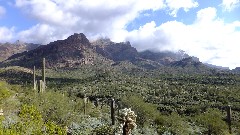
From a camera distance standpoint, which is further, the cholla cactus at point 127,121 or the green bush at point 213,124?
the green bush at point 213,124

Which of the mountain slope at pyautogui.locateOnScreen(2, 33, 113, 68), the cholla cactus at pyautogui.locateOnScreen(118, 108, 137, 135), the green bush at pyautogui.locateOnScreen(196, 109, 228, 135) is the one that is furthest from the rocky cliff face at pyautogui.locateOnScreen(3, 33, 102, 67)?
the cholla cactus at pyautogui.locateOnScreen(118, 108, 137, 135)

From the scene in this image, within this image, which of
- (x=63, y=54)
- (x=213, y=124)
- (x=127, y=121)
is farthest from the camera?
(x=63, y=54)

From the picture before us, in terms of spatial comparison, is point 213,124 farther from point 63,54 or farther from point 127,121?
point 63,54

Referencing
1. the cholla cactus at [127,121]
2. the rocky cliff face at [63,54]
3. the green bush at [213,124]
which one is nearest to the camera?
the cholla cactus at [127,121]

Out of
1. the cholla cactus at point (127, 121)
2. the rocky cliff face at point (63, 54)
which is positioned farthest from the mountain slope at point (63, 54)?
the cholla cactus at point (127, 121)

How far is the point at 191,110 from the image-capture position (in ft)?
156

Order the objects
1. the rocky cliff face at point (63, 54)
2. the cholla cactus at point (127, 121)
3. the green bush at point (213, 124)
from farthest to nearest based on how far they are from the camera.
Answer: the rocky cliff face at point (63, 54), the green bush at point (213, 124), the cholla cactus at point (127, 121)

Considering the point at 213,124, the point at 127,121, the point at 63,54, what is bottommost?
the point at 213,124

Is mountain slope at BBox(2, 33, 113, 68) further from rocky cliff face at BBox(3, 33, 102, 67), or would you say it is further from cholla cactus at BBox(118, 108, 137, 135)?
cholla cactus at BBox(118, 108, 137, 135)

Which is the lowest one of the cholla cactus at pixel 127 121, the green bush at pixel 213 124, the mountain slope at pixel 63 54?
the green bush at pixel 213 124

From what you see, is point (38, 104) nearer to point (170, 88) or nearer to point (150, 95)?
point (150, 95)

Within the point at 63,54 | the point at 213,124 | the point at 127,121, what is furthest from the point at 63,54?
the point at 127,121

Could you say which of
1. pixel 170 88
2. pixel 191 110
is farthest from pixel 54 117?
pixel 170 88

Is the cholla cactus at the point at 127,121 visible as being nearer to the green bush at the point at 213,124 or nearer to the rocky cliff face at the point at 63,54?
the green bush at the point at 213,124
